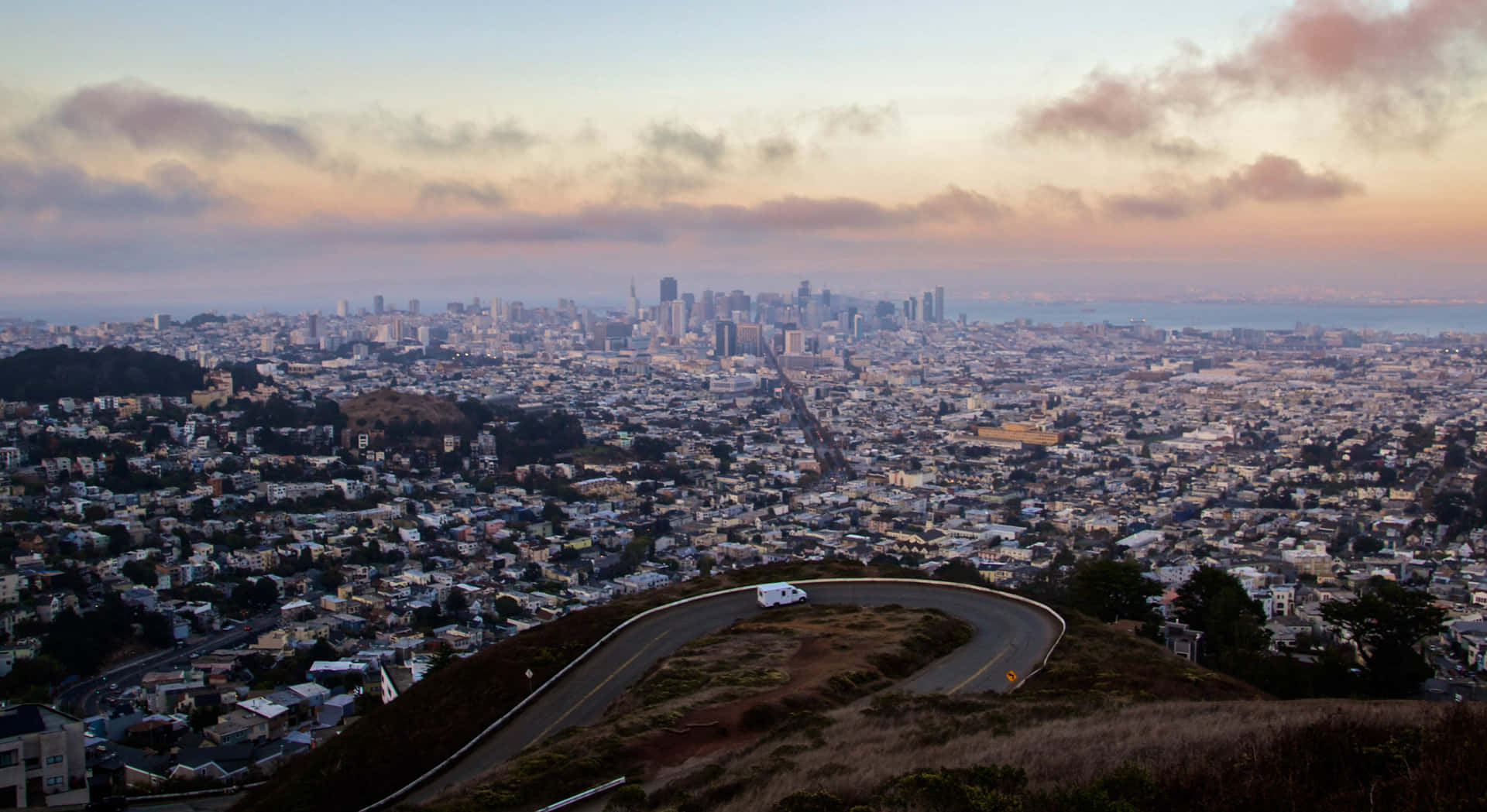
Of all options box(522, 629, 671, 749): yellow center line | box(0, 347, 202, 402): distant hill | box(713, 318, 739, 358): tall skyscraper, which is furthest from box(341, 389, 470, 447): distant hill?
box(713, 318, 739, 358): tall skyscraper

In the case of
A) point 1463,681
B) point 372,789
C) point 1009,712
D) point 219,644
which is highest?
point 1009,712

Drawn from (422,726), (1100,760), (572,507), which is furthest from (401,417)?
(1100,760)

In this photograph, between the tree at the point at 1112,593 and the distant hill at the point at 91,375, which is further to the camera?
the distant hill at the point at 91,375

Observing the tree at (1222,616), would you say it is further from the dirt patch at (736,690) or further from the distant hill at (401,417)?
the distant hill at (401,417)

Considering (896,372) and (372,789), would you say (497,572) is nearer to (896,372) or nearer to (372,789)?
(372,789)

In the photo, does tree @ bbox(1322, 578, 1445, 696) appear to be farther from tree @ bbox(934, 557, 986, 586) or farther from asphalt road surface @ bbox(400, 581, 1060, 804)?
tree @ bbox(934, 557, 986, 586)

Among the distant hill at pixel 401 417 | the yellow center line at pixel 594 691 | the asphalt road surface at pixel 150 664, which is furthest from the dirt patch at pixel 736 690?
the distant hill at pixel 401 417

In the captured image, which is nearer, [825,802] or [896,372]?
[825,802]

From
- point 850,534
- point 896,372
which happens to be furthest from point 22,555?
point 896,372
